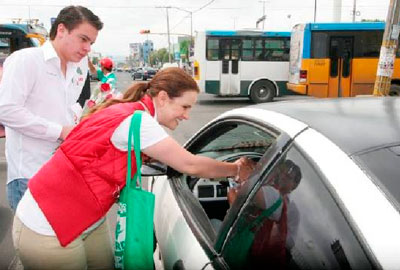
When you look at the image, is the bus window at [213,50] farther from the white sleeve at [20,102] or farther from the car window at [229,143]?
the white sleeve at [20,102]

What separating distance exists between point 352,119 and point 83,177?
1081 mm

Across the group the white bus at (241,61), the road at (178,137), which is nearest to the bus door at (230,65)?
the white bus at (241,61)

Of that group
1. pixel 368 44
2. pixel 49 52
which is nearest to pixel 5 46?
pixel 368 44

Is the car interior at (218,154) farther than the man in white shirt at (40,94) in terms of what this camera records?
Yes

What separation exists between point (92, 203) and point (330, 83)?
13.3 meters

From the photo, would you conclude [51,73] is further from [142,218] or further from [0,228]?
[0,228]

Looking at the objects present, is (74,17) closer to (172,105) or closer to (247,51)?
(172,105)

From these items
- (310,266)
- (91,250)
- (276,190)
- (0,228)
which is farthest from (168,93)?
(0,228)

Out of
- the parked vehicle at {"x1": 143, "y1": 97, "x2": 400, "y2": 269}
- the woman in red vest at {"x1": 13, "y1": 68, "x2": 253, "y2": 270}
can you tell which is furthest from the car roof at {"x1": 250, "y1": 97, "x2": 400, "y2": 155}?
the woman in red vest at {"x1": 13, "y1": 68, "x2": 253, "y2": 270}

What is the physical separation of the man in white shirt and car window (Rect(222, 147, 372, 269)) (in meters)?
1.21

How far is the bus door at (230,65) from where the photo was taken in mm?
15492

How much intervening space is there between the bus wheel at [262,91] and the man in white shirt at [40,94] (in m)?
13.6

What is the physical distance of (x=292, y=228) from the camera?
4.49 ft

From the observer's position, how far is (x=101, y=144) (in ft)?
5.64
